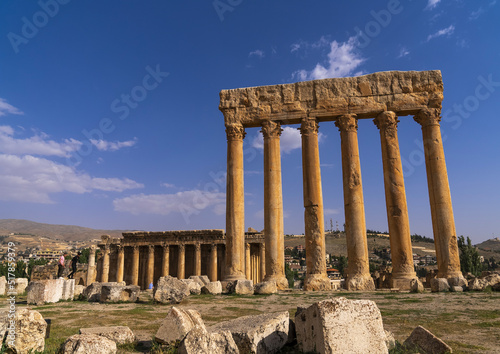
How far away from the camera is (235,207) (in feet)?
64.6

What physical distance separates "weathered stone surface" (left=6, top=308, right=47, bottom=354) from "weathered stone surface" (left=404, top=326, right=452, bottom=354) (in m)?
5.45

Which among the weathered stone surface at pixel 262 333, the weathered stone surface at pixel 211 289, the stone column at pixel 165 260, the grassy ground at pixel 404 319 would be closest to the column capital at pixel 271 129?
the weathered stone surface at pixel 211 289

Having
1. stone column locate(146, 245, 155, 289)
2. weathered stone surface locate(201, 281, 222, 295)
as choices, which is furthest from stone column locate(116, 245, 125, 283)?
weathered stone surface locate(201, 281, 222, 295)

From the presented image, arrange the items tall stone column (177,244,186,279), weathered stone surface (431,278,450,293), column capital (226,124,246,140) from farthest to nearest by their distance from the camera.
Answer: tall stone column (177,244,186,279) < column capital (226,124,246,140) < weathered stone surface (431,278,450,293)

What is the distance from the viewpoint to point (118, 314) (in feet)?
33.1

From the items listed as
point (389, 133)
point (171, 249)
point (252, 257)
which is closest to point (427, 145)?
point (389, 133)

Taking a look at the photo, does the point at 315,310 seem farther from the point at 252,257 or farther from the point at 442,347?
the point at 252,257

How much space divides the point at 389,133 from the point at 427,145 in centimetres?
218

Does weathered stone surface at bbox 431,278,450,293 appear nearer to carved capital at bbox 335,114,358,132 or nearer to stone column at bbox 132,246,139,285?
carved capital at bbox 335,114,358,132

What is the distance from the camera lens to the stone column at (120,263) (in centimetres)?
3784

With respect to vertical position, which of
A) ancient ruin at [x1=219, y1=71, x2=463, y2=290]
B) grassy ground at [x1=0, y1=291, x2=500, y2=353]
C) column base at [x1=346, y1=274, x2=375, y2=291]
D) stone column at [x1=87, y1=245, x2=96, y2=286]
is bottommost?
grassy ground at [x1=0, y1=291, x2=500, y2=353]

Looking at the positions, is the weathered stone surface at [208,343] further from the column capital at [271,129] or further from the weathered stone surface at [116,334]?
the column capital at [271,129]

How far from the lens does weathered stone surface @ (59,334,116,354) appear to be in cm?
488

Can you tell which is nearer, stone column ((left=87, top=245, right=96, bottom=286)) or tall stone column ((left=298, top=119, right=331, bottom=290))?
tall stone column ((left=298, top=119, right=331, bottom=290))
